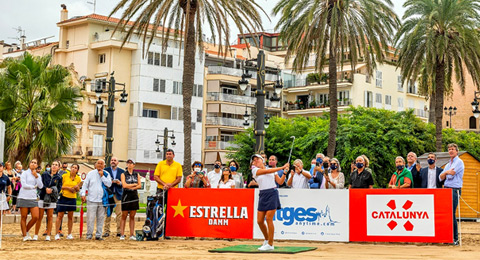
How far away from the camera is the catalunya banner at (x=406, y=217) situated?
54.4 feet

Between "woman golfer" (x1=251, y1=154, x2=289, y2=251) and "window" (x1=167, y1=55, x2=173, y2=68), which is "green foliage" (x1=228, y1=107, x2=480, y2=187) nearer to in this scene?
"window" (x1=167, y1=55, x2=173, y2=68)

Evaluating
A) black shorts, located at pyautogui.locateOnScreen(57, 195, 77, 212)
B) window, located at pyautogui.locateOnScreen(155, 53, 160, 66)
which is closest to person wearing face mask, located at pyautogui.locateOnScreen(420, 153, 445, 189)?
black shorts, located at pyautogui.locateOnScreen(57, 195, 77, 212)

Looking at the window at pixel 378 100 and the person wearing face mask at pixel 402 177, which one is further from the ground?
the window at pixel 378 100

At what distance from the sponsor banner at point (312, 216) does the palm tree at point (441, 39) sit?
833 inches

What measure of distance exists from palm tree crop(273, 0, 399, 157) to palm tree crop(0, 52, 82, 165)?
10.5 m

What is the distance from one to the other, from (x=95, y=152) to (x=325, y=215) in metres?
53.3

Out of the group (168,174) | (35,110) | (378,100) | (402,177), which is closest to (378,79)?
(378,100)

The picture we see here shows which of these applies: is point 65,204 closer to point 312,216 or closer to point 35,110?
point 312,216

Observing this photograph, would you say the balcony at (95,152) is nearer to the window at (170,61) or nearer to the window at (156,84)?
the window at (156,84)

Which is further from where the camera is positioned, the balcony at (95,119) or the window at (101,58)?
the window at (101,58)

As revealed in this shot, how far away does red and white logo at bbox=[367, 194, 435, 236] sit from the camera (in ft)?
54.6

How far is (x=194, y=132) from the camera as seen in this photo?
75.8 m

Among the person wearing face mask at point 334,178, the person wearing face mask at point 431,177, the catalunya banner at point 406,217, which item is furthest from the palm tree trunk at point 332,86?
the catalunya banner at point 406,217

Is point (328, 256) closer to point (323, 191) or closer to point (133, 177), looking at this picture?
point (323, 191)
